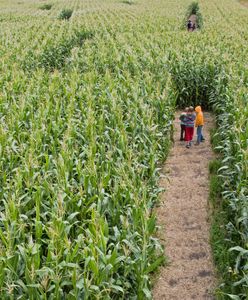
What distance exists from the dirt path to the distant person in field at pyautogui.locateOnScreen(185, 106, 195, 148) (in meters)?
0.28

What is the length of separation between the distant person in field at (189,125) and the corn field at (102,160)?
47cm

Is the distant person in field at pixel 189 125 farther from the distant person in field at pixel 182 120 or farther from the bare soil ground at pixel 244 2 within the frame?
the bare soil ground at pixel 244 2

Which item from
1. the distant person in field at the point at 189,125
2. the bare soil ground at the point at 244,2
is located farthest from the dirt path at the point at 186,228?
the bare soil ground at the point at 244,2

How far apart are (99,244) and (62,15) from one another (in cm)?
3707

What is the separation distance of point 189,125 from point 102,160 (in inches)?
146

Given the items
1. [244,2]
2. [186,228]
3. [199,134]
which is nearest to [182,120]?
[199,134]

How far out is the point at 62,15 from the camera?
39.5 meters

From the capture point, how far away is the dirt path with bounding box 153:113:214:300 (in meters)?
6.46

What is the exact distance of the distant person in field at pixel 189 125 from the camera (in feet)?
36.7

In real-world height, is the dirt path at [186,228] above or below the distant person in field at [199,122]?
below

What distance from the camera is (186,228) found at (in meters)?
7.84

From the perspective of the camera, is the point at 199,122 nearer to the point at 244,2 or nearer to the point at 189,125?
the point at 189,125

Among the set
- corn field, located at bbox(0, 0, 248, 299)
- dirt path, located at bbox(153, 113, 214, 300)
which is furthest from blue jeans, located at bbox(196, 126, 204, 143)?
corn field, located at bbox(0, 0, 248, 299)

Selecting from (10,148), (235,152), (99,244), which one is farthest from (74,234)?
(235,152)
